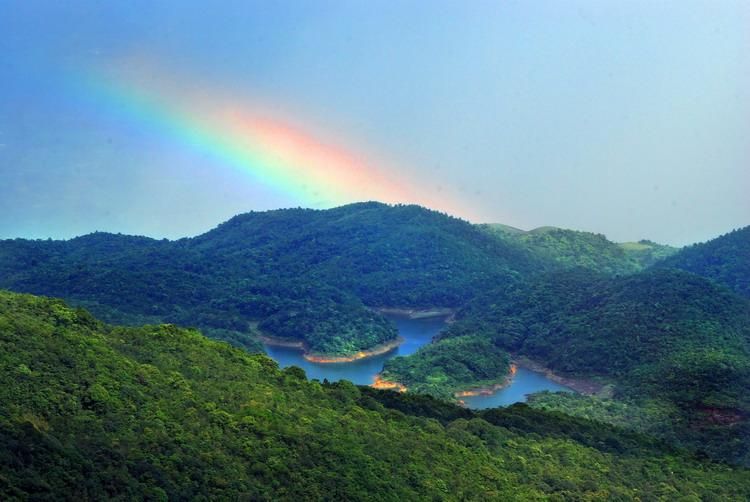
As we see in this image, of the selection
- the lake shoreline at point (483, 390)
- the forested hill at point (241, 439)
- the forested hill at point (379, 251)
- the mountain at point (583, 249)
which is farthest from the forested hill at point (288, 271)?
the forested hill at point (241, 439)

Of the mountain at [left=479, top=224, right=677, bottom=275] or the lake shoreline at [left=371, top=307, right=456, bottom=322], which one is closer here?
the lake shoreline at [left=371, top=307, right=456, bottom=322]

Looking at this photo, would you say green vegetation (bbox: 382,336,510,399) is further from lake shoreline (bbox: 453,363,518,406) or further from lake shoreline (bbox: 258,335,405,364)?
lake shoreline (bbox: 258,335,405,364)

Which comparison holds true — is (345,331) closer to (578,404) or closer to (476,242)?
(578,404)

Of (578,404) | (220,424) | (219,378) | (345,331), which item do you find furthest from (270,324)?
(220,424)

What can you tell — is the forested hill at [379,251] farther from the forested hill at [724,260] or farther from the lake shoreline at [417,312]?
the forested hill at [724,260]

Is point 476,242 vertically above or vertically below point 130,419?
above

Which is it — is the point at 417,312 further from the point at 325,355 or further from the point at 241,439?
the point at 241,439

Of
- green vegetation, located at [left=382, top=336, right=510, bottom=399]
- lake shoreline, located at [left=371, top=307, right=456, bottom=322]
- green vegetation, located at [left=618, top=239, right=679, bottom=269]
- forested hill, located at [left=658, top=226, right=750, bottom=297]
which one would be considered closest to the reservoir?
green vegetation, located at [left=382, top=336, right=510, bottom=399]

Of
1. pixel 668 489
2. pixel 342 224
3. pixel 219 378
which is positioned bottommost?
pixel 668 489
